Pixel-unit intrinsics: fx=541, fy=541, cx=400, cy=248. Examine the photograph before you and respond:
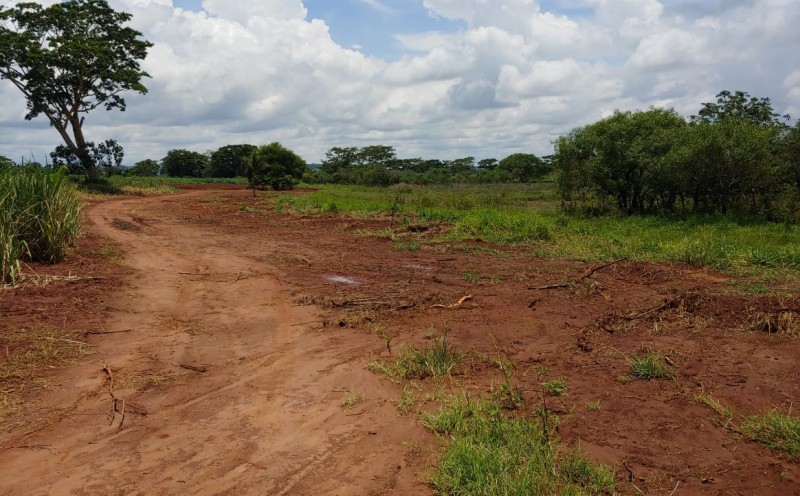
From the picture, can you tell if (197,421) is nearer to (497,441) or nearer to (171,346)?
(171,346)

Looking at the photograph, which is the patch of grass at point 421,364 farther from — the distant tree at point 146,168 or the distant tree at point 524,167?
the distant tree at point 146,168

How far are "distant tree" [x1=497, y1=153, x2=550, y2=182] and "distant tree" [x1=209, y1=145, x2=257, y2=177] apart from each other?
1288 inches

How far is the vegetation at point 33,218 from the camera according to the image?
7109mm

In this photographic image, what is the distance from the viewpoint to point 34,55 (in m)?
25.7

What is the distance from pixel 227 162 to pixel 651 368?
230ft

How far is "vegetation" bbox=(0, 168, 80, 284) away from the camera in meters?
7.11

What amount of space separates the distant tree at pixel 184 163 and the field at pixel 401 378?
221ft

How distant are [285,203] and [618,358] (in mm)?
20588

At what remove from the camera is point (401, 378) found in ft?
15.8

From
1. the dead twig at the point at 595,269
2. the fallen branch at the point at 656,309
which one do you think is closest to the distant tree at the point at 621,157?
the dead twig at the point at 595,269

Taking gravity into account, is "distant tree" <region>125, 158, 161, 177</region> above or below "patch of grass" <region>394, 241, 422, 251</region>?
above

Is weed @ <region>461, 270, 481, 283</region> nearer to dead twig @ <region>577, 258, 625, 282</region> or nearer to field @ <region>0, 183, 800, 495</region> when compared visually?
field @ <region>0, 183, 800, 495</region>

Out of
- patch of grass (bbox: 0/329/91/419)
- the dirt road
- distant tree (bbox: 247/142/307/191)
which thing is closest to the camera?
the dirt road

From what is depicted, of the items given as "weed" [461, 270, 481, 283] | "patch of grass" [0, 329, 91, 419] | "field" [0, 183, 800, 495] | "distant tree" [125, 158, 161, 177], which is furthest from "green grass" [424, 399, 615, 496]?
"distant tree" [125, 158, 161, 177]
